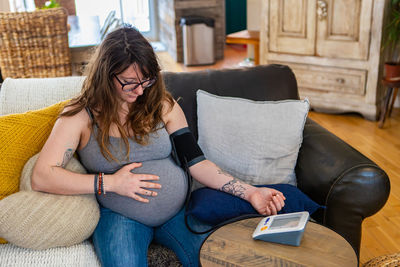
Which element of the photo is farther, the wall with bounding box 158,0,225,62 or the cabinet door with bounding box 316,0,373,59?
the wall with bounding box 158,0,225,62

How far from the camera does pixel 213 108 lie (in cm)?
184

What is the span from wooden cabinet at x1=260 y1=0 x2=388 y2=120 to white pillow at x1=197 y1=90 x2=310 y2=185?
2.01 m

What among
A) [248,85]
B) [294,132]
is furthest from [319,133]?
[248,85]

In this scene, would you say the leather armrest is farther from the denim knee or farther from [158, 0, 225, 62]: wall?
[158, 0, 225, 62]: wall

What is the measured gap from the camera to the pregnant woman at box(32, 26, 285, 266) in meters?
1.42

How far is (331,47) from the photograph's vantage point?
3.67m

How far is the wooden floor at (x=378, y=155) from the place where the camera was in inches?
85.4

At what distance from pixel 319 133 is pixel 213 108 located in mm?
444

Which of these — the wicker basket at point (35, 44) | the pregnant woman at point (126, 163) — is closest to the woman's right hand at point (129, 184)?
the pregnant woman at point (126, 163)

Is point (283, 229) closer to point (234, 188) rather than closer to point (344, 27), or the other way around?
point (234, 188)

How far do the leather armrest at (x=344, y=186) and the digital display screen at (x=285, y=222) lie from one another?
0.98 feet

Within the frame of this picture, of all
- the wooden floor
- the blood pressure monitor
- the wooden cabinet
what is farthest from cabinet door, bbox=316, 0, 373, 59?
the blood pressure monitor

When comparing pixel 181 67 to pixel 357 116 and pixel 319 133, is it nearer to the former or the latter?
pixel 357 116

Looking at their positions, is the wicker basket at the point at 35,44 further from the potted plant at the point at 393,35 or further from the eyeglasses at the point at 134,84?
the potted plant at the point at 393,35
